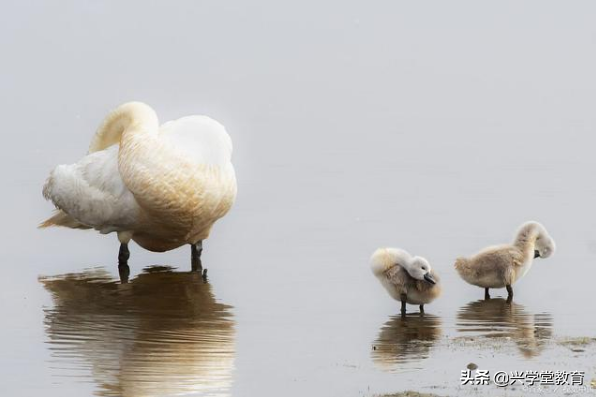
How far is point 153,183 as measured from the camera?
43.1ft

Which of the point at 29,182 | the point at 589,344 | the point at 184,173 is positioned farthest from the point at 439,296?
the point at 29,182

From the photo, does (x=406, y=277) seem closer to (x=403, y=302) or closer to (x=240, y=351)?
(x=403, y=302)

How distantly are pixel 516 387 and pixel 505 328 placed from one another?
2.19 meters

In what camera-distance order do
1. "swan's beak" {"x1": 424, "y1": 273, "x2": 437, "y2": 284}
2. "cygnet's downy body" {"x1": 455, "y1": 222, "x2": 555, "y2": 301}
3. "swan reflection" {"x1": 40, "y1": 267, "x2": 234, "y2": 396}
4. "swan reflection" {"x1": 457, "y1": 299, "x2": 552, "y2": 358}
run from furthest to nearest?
"cygnet's downy body" {"x1": 455, "y1": 222, "x2": 555, "y2": 301} < "swan's beak" {"x1": 424, "y1": 273, "x2": 437, "y2": 284} < "swan reflection" {"x1": 457, "y1": 299, "x2": 552, "y2": 358} < "swan reflection" {"x1": 40, "y1": 267, "x2": 234, "y2": 396}

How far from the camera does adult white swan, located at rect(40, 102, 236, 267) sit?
13180 mm

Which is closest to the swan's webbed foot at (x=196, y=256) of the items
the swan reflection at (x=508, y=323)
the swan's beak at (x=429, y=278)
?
the swan reflection at (x=508, y=323)

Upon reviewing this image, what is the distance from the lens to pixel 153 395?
905 cm

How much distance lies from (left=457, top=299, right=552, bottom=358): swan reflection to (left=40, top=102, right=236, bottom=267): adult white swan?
2880 millimetres

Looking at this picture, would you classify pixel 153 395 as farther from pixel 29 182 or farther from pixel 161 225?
pixel 29 182

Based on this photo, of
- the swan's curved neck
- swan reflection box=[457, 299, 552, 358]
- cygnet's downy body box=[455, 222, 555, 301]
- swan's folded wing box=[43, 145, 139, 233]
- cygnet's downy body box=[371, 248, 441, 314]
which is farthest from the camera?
the swan's curved neck

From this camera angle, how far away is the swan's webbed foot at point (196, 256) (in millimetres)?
14258

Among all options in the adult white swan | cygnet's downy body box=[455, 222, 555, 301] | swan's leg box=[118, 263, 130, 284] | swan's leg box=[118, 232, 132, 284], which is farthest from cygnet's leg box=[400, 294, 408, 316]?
swan's leg box=[118, 232, 132, 284]

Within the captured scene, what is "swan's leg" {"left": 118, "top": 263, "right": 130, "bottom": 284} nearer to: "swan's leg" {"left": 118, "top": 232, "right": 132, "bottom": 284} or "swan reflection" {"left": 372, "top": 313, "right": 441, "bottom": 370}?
"swan's leg" {"left": 118, "top": 232, "right": 132, "bottom": 284}

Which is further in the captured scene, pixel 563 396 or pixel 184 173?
pixel 184 173
